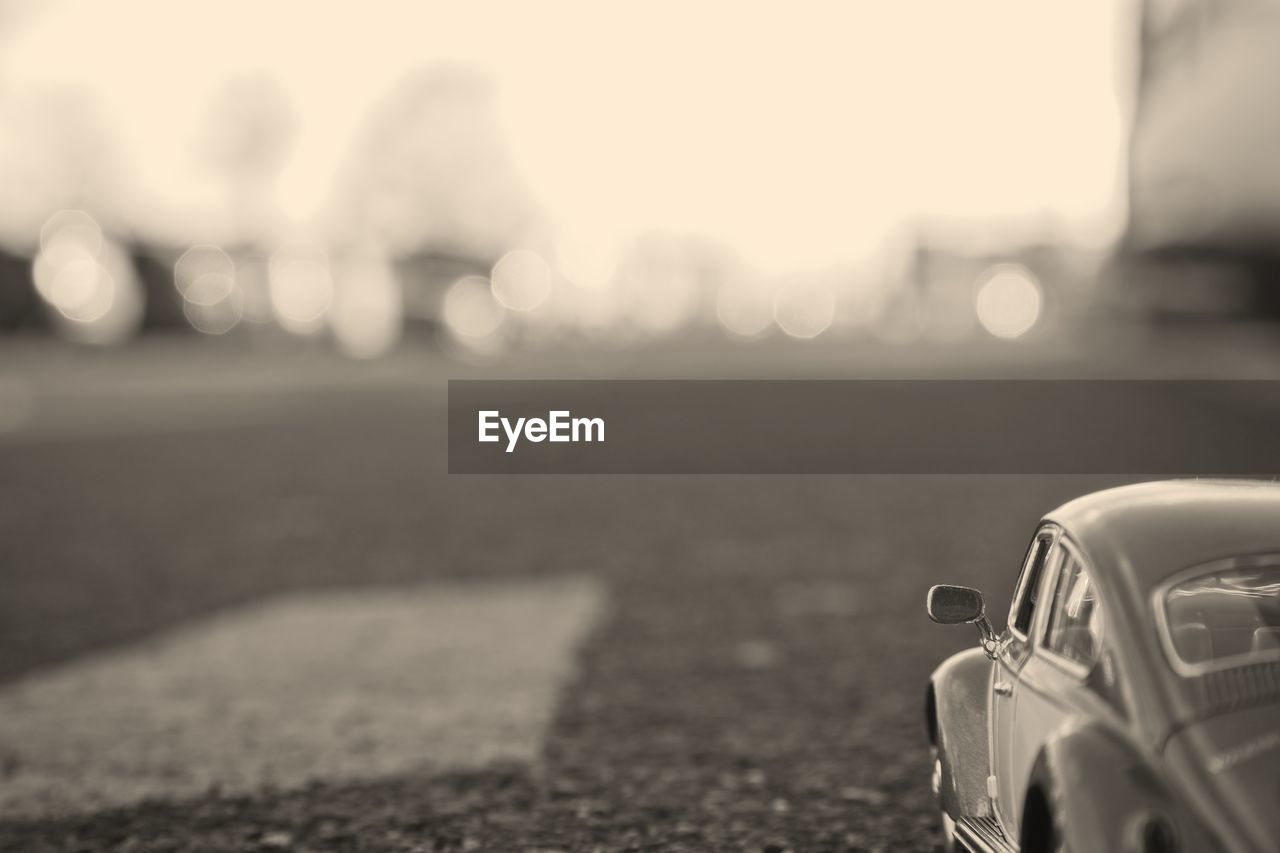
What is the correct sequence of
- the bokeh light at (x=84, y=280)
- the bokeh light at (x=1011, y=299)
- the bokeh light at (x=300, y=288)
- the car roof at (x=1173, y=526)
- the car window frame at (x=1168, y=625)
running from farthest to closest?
the bokeh light at (x=1011, y=299) < the bokeh light at (x=300, y=288) < the bokeh light at (x=84, y=280) < the car roof at (x=1173, y=526) < the car window frame at (x=1168, y=625)

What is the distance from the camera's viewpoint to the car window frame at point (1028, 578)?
3539 mm

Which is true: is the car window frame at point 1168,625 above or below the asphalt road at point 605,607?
above

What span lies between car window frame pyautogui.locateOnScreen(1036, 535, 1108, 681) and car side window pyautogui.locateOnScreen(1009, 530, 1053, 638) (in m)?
0.18

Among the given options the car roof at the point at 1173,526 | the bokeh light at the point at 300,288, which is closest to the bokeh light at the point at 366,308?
the bokeh light at the point at 300,288

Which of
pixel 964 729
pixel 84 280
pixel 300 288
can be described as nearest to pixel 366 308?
pixel 300 288

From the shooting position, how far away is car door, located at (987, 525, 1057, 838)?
3404mm

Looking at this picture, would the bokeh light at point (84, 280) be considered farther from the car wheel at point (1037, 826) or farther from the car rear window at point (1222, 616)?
the car wheel at point (1037, 826)

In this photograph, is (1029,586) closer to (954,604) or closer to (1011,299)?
(954,604)

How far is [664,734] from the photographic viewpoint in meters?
6.71

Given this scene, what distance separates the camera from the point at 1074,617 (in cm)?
333

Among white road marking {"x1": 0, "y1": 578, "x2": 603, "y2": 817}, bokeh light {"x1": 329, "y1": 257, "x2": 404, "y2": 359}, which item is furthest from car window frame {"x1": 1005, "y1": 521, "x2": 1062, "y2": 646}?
bokeh light {"x1": 329, "y1": 257, "x2": 404, "y2": 359}

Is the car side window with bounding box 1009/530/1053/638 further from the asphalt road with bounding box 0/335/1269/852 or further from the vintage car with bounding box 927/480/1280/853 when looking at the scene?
the asphalt road with bounding box 0/335/1269/852

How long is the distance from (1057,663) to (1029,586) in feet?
1.62
